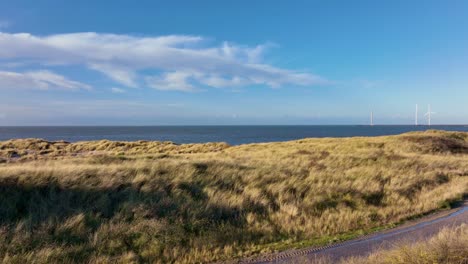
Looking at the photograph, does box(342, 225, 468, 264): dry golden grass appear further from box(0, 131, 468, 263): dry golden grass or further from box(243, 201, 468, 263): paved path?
box(0, 131, 468, 263): dry golden grass

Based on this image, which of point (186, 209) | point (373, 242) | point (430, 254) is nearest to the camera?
point (430, 254)

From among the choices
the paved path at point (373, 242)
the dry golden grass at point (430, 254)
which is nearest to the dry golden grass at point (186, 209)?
the paved path at point (373, 242)

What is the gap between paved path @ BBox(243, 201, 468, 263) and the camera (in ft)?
23.5

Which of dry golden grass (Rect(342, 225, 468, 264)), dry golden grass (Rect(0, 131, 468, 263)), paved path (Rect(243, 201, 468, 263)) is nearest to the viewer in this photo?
dry golden grass (Rect(342, 225, 468, 264))

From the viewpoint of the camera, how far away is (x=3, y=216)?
838 centimetres

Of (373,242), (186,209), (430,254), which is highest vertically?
(430,254)

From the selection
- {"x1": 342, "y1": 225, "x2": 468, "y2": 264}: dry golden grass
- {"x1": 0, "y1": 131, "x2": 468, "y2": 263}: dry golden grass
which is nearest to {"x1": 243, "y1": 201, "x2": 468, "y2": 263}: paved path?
{"x1": 0, "y1": 131, "x2": 468, "y2": 263}: dry golden grass

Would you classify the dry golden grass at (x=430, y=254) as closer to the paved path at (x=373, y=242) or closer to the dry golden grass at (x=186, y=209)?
the paved path at (x=373, y=242)

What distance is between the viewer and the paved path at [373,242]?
7.15m

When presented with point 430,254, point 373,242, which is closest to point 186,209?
point 373,242

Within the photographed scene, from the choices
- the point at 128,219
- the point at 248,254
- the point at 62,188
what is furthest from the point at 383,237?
the point at 62,188

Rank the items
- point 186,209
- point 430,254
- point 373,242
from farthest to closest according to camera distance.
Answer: point 186,209 → point 373,242 → point 430,254

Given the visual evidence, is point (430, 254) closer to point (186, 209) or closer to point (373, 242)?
point (373, 242)

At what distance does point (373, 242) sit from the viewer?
8070mm
